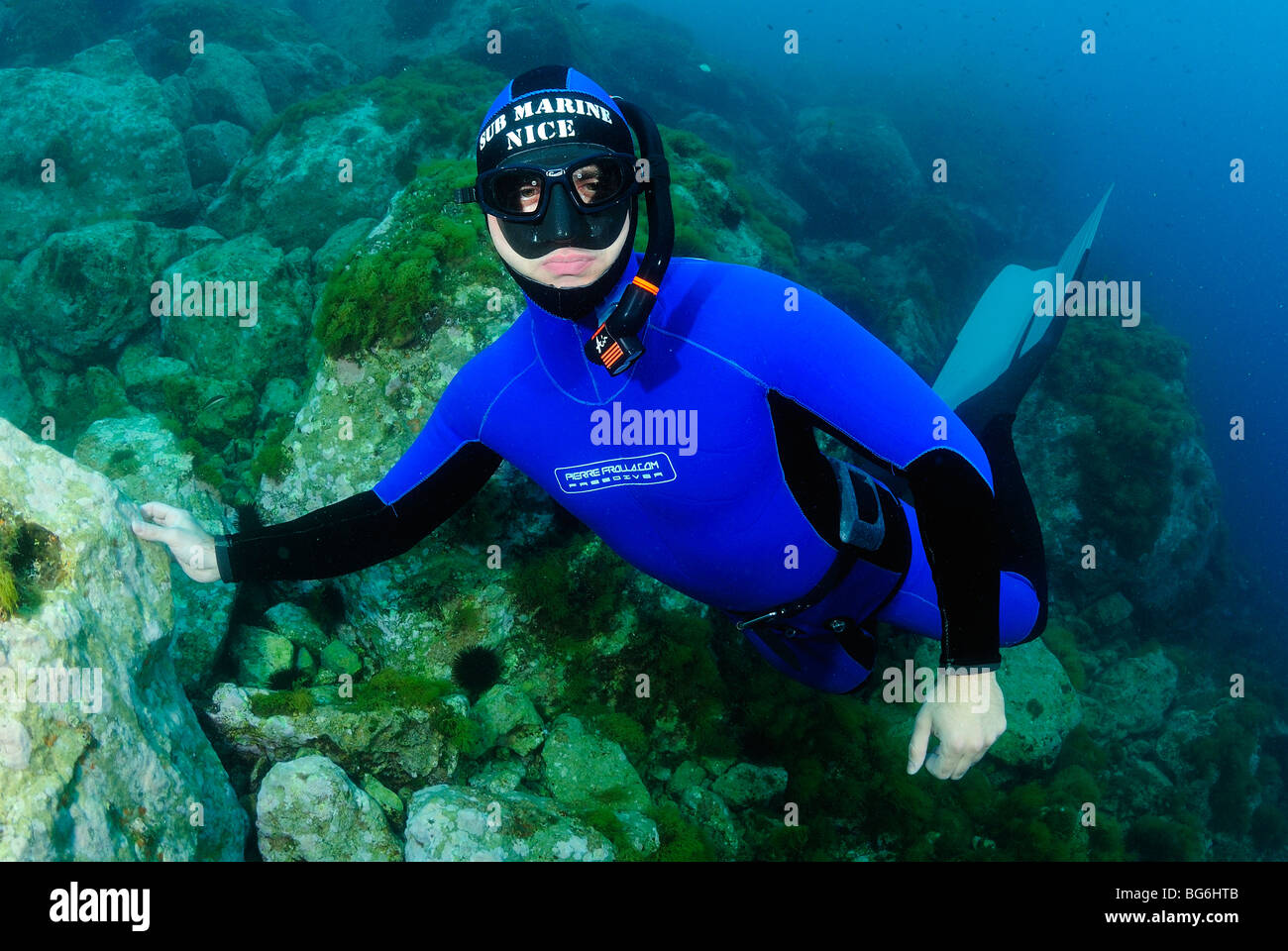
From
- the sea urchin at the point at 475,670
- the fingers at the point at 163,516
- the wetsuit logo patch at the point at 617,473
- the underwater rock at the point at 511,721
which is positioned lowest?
the underwater rock at the point at 511,721

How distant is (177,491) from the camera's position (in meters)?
4.29

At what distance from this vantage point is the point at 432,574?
13.1 feet

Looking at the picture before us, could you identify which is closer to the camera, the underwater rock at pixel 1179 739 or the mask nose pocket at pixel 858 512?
the mask nose pocket at pixel 858 512

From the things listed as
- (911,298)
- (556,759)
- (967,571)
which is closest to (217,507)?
(556,759)

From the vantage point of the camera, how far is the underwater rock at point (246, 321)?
5840mm

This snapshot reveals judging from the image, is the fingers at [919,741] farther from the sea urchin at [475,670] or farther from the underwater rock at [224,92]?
the underwater rock at [224,92]

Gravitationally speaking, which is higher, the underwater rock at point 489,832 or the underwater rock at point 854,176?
the underwater rock at point 854,176

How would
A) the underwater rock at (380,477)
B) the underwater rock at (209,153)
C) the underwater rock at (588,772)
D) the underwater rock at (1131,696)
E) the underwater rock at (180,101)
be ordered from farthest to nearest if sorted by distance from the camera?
1. the underwater rock at (180,101)
2. the underwater rock at (209,153)
3. the underwater rock at (1131,696)
4. the underwater rock at (380,477)
5. the underwater rock at (588,772)

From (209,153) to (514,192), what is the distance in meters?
10.4

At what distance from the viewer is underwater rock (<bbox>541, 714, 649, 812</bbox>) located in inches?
137

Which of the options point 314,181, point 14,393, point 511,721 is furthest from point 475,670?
point 314,181

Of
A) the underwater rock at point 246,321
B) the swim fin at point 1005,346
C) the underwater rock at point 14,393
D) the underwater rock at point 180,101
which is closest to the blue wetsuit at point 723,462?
the swim fin at point 1005,346

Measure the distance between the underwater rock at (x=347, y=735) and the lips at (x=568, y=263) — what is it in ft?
7.77

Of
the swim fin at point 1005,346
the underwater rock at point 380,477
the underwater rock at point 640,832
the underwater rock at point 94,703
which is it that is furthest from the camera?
the swim fin at point 1005,346
